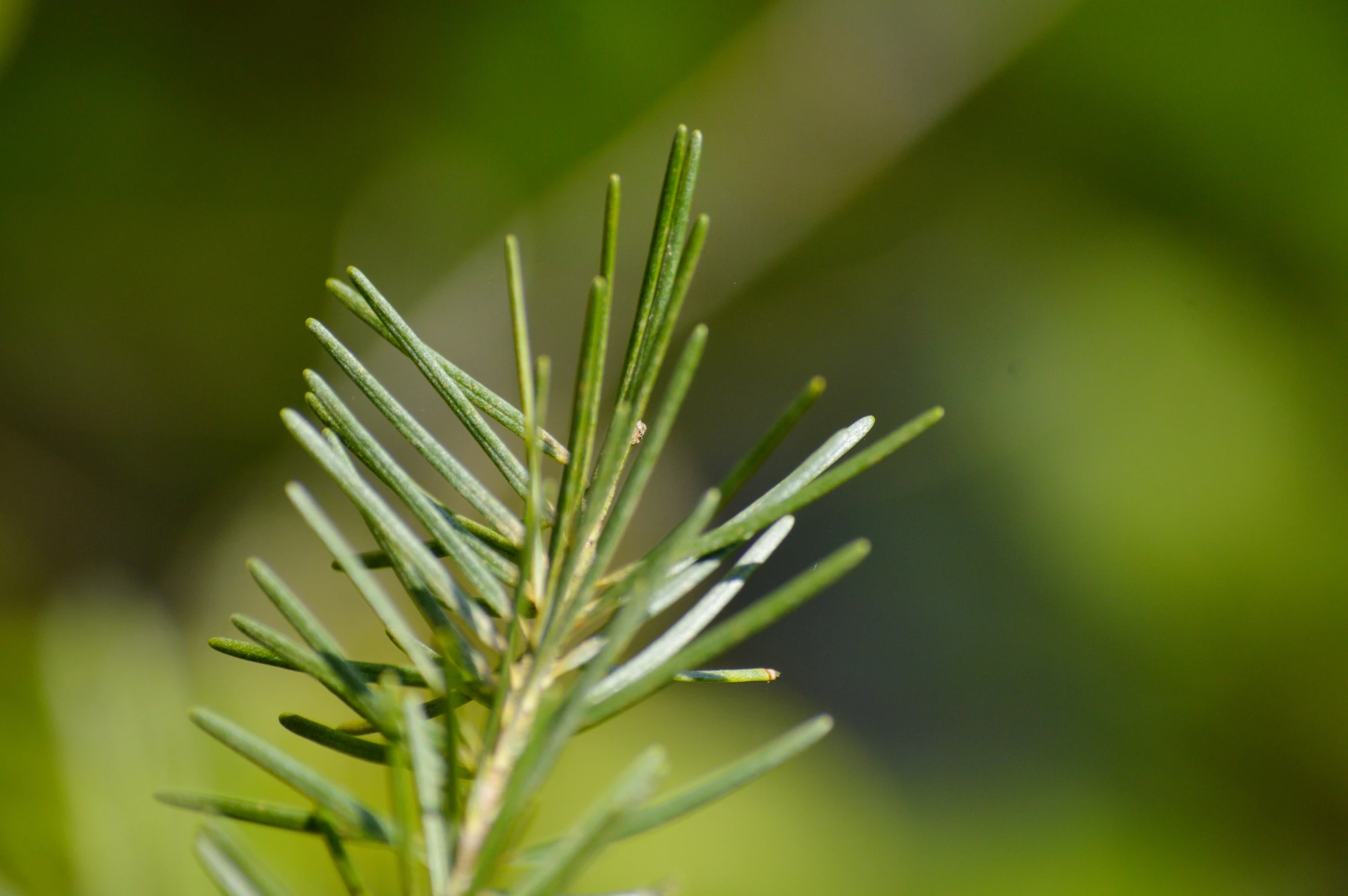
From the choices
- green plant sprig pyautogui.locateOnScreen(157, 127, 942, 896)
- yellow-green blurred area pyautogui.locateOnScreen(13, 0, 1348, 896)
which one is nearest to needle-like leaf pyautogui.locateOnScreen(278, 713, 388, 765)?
green plant sprig pyautogui.locateOnScreen(157, 127, 942, 896)

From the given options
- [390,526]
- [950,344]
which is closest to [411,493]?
[390,526]

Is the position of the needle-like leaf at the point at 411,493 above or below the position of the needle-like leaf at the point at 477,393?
below

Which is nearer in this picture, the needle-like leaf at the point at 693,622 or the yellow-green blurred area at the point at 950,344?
the needle-like leaf at the point at 693,622

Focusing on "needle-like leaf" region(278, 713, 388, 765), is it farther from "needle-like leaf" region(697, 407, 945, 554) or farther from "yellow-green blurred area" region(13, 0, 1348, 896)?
"yellow-green blurred area" region(13, 0, 1348, 896)

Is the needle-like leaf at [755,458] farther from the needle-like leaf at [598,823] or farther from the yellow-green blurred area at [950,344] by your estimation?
the yellow-green blurred area at [950,344]

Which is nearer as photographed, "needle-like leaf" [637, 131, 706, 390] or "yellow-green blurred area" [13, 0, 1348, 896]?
"needle-like leaf" [637, 131, 706, 390]

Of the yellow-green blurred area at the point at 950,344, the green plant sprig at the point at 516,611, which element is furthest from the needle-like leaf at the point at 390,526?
the yellow-green blurred area at the point at 950,344

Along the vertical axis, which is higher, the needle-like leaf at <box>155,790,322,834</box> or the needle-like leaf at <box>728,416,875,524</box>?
the needle-like leaf at <box>728,416,875,524</box>

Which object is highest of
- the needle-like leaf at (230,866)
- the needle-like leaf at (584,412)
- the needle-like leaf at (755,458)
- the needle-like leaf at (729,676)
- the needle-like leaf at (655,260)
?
the needle-like leaf at (655,260)
